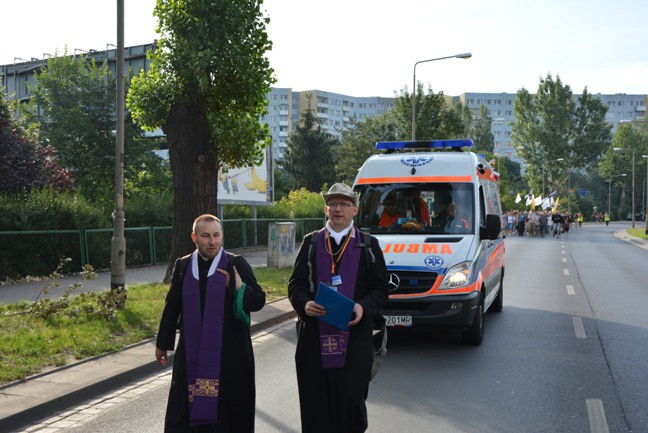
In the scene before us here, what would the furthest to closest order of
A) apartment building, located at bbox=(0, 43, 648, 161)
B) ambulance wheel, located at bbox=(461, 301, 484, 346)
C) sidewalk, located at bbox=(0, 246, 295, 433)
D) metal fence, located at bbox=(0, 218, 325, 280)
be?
apartment building, located at bbox=(0, 43, 648, 161), metal fence, located at bbox=(0, 218, 325, 280), ambulance wheel, located at bbox=(461, 301, 484, 346), sidewalk, located at bbox=(0, 246, 295, 433)

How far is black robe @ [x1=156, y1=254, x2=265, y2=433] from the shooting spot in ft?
13.7

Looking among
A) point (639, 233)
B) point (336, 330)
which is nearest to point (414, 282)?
point (336, 330)

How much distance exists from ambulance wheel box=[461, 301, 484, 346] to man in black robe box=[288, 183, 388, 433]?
4.70m

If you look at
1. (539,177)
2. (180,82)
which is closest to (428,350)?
(180,82)

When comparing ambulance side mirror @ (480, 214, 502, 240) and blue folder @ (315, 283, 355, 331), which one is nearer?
blue folder @ (315, 283, 355, 331)

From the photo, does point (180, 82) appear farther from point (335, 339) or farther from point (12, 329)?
point (335, 339)

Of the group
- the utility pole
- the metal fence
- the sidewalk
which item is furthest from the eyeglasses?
the metal fence

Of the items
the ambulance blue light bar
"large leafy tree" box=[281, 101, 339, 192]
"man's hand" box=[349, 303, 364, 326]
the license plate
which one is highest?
"large leafy tree" box=[281, 101, 339, 192]

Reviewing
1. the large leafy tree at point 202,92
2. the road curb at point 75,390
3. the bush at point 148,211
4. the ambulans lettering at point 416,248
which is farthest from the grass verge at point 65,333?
the bush at point 148,211

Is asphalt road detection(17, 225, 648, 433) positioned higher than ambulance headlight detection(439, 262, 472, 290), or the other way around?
ambulance headlight detection(439, 262, 472, 290)

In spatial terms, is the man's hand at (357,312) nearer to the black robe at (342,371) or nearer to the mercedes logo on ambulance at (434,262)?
the black robe at (342,371)

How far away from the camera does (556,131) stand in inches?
3873

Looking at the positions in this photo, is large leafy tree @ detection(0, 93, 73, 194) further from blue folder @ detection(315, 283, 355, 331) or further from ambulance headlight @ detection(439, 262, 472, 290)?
blue folder @ detection(315, 283, 355, 331)

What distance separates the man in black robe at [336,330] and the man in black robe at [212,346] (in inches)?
12.9
